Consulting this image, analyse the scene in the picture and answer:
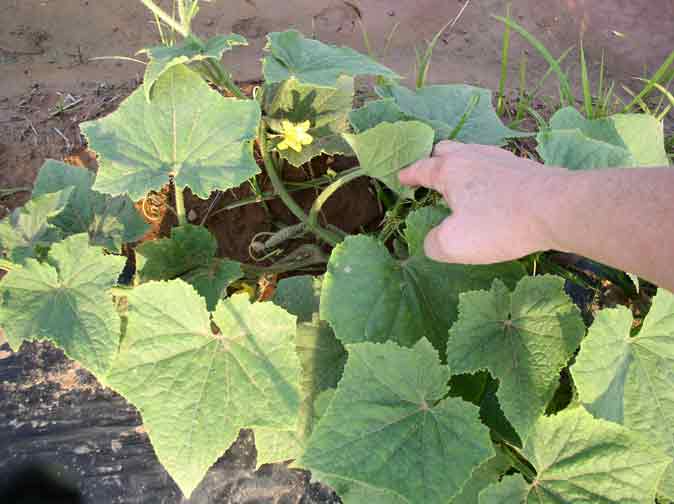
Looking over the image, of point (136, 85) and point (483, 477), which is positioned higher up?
point (136, 85)

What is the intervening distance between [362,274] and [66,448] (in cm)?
100

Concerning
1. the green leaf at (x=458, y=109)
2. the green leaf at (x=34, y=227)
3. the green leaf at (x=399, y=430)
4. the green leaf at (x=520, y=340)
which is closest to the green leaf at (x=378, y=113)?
the green leaf at (x=458, y=109)

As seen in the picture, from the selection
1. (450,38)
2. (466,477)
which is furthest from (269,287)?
(450,38)

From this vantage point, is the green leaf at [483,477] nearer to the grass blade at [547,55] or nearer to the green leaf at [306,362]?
the green leaf at [306,362]

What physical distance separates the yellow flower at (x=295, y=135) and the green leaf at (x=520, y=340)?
2.47ft

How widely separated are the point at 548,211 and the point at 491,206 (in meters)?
0.14

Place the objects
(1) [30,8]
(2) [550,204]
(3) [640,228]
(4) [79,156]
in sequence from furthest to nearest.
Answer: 1. (1) [30,8]
2. (4) [79,156]
3. (2) [550,204]
4. (3) [640,228]

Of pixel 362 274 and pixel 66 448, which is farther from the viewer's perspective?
pixel 66 448

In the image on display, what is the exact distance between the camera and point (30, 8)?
3.82 meters

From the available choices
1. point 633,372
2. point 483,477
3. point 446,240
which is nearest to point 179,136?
point 446,240

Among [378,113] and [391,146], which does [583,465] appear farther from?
[378,113]

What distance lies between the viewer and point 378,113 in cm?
171

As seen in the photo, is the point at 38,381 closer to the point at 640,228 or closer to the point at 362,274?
the point at 362,274

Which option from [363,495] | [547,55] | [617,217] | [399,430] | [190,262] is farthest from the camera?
[547,55]
